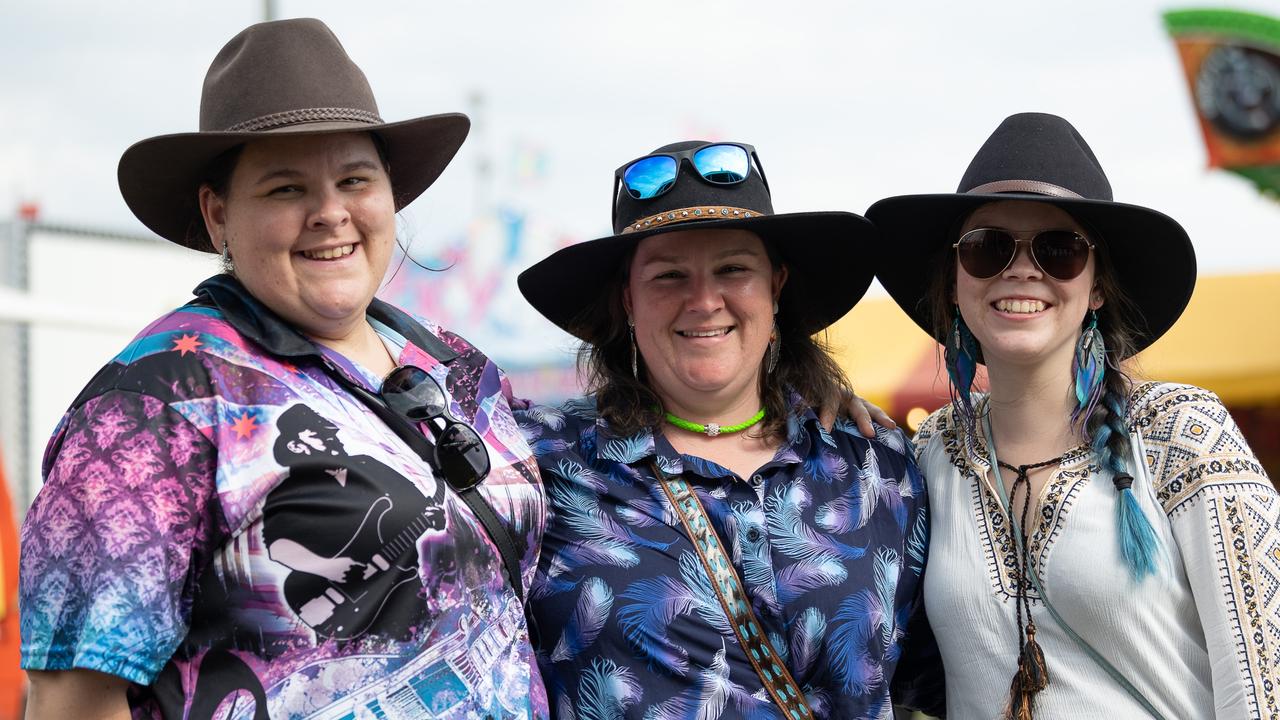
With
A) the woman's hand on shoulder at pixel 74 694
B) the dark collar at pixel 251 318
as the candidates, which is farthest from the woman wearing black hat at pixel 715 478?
the woman's hand on shoulder at pixel 74 694

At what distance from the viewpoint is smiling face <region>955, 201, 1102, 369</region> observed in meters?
2.69

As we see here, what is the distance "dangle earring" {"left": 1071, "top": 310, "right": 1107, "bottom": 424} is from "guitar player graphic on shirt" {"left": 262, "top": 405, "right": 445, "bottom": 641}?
151cm

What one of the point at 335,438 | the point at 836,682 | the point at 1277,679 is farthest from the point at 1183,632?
the point at 335,438

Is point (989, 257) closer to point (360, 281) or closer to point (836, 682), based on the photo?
point (836, 682)

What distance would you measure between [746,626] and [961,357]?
0.89 meters

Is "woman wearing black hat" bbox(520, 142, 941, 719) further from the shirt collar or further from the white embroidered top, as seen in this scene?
the white embroidered top

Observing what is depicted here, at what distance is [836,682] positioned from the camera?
2.64 metres

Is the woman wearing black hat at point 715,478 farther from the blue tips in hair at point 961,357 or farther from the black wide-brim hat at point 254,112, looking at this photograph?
the black wide-brim hat at point 254,112

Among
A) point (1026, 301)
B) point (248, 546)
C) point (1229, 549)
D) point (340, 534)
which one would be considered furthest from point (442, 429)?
point (1229, 549)

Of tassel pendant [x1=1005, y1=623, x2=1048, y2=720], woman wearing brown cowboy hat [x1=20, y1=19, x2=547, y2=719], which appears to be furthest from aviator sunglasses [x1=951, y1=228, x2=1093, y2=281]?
woman wearing brown cowboy hat [x1=20, y1=19, x2=547, y2=719]

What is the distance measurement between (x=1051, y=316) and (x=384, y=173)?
150 cm

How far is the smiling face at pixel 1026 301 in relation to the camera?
2688mm

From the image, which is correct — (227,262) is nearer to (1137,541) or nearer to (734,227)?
(734,227)

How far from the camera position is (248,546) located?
2.07 m
